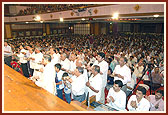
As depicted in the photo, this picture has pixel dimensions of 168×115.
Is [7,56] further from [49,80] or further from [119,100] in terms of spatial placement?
[119,100]

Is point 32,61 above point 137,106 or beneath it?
above

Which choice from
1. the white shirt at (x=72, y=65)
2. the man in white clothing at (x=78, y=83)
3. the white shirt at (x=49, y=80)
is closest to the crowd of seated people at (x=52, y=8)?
the white shirt at (x=72, y=65)

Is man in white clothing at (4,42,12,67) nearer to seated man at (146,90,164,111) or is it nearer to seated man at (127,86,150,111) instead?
seated man at (127,86,150,111)

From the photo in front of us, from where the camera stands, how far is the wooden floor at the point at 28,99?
1.44m

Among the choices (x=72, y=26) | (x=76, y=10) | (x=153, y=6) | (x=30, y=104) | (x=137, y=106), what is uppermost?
(x=72, y=26)

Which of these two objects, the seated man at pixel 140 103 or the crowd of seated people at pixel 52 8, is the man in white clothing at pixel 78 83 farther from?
the crowd of seated people at pixel 52 8

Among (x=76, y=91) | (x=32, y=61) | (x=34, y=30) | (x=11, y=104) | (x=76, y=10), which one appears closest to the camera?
(x=11, y=104)

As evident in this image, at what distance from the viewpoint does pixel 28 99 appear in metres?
1.59

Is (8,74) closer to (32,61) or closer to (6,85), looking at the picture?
(6,85)

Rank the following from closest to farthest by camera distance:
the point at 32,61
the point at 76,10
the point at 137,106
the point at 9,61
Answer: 1. the point at 137,106
2. the point at 9,61
3. the point at 32,61
4. the point at 76,10

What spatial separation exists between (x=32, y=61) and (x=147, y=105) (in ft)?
15.8

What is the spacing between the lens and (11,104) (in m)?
1.49

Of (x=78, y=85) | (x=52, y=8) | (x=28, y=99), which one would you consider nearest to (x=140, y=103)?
(x=78, y=85)

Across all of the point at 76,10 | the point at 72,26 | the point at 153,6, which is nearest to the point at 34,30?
the point at 72,26
